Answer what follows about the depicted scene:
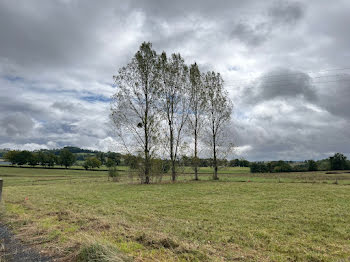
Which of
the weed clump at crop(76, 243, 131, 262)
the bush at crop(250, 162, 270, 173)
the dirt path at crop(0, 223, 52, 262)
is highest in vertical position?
the weed clump at crop(76, 243, 131, 262)

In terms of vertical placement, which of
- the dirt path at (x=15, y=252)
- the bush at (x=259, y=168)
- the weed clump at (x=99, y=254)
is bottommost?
the bush at (x=259, y=168)

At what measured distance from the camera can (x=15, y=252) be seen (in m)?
4.98

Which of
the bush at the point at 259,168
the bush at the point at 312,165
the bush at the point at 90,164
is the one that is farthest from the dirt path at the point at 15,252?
the bush at the point at 90,164

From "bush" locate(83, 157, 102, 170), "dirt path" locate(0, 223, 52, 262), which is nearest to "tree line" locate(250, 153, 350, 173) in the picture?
"bush" locate(83, 157, 102, 170)

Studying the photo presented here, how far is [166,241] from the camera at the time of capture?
5688 mm

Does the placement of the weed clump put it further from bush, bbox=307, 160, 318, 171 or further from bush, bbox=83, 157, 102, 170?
bush, bbox=83, 157, 102, 170

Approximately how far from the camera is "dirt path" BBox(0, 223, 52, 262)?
4574mm

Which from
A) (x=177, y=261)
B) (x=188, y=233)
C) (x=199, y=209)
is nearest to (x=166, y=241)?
(x=177, y=261)

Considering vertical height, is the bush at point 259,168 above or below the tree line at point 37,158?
below

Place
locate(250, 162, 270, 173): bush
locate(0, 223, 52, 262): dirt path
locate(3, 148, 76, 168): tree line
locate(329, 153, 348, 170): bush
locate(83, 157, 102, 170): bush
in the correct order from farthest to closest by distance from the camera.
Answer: locate(83, 157, 102, 170): bush < locate(3, 148, 76, 168): tree line < locate(250, 162, 270, 173): bush < locate(329, 153, 348, 170): bush < locate(0, 223, 52, 262): dirt path

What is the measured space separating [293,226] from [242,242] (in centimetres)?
319

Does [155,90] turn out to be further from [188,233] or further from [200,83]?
[188,233]

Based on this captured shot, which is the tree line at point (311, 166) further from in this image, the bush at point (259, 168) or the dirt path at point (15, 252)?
the dirt path at point (15, 252)

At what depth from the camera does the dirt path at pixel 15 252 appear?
15.0 feet
